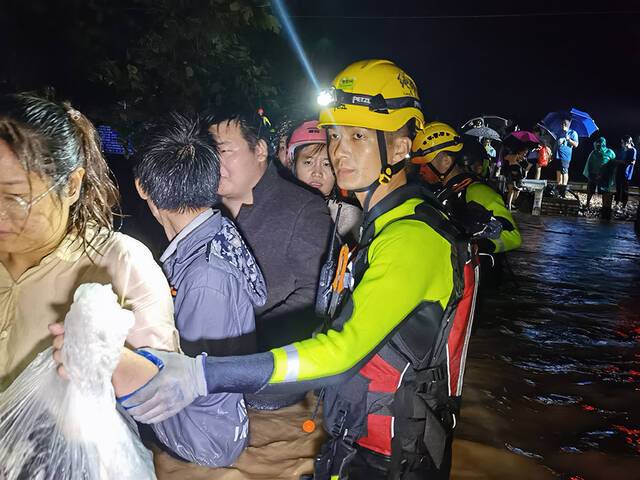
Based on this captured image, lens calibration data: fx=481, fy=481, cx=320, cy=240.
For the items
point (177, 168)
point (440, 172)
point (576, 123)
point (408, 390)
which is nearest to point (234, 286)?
point (177, 168)

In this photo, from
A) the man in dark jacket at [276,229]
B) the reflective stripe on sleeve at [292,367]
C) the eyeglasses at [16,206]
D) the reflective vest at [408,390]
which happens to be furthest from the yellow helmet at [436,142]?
the eyeglasses at [16,206]

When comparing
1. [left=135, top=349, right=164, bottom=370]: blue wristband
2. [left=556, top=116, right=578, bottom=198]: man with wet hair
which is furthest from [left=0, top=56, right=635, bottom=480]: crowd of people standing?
[left=556, top=116, right=578, bottom=198]: man with wet hair

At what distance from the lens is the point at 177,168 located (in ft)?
8.61

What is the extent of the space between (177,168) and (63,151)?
99 centimetres

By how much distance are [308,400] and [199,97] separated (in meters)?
4.95

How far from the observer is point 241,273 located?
266 centimetres

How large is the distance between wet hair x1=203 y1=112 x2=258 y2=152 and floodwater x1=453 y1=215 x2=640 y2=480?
9.17ft

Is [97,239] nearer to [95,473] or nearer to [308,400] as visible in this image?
[95,473]

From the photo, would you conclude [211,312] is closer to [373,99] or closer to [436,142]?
[373,99]

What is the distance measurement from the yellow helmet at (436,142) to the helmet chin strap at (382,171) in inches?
163

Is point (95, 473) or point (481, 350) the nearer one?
point (95, 473)

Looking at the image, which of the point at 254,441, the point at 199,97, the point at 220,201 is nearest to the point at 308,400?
the point at 254,441

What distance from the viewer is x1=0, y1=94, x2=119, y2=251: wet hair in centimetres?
156

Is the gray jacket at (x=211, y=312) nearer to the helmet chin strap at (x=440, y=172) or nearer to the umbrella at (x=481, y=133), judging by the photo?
the helmet chin strap at (x=440, y=172)
